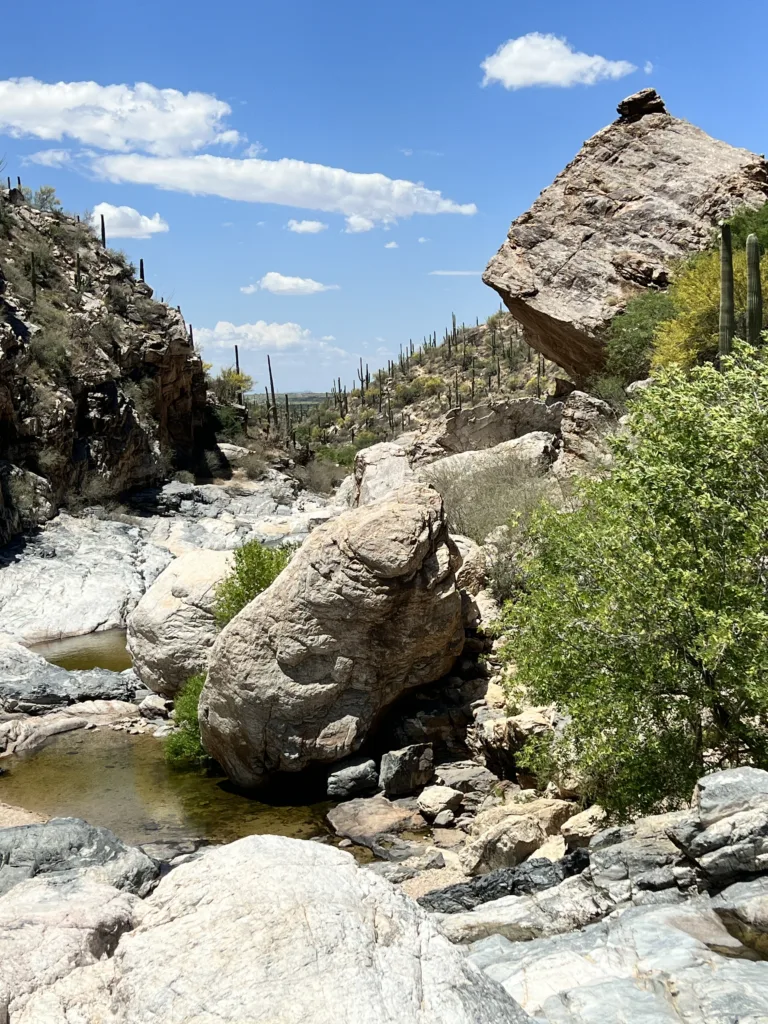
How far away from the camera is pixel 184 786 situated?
1513 centimetres

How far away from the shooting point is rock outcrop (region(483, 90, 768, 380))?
2966 cm

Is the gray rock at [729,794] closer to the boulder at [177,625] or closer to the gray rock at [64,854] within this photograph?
the gray rock at [64,854]

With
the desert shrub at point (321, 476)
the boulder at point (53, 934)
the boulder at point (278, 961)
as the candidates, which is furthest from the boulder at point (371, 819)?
the desert shrub at point (321, 476)

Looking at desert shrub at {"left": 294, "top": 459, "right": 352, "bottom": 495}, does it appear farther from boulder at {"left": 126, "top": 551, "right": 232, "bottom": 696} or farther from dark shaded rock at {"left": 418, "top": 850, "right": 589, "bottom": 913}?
dark shaded rock at {"left": 418, "top": 850, "right": 589, "bottom": 913}

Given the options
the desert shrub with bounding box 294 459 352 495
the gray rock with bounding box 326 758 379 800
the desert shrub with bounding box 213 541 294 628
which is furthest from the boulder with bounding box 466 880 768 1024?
the desert shrub with bounding box 294 459 352 495

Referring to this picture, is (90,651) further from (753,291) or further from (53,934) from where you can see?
(53,934)

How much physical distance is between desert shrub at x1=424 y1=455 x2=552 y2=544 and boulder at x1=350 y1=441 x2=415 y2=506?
2.40 m

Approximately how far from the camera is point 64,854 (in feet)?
33.1

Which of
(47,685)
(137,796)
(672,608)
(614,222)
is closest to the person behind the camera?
(672,608)

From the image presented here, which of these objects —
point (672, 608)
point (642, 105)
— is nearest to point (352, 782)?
point (672, 608)

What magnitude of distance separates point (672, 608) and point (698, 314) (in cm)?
1807

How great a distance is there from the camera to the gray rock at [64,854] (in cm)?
902

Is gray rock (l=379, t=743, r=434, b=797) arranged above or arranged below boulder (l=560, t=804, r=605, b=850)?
below

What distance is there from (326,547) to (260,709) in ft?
8.95
